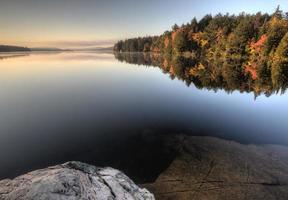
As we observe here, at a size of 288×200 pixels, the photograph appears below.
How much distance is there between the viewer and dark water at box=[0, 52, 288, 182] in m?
15.8

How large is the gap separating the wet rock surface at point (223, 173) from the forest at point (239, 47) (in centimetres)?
2871

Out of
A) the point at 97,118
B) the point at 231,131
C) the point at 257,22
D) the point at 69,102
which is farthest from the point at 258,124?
the point at 257,22

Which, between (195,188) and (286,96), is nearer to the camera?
(195,188)

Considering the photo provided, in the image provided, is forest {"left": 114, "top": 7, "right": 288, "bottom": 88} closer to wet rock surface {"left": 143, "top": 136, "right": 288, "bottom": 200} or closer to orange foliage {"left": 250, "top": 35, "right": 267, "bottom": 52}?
orange foliage {"left": 250, "top": 35, "right": 267, "bottom": 52}

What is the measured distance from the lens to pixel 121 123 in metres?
22.2

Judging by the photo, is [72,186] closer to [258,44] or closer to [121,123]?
[121,123]

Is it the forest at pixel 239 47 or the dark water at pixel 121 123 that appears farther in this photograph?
the forest at pixel 239 47

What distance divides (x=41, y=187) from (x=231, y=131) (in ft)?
50.4

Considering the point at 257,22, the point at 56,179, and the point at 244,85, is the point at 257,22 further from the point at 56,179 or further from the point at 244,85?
the point at 56,179

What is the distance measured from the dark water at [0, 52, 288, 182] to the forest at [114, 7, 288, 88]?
1462cm

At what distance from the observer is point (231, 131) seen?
69.4ft

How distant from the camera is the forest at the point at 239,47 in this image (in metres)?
55.2

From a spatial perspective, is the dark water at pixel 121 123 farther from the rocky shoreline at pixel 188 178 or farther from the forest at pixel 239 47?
the forest at pixel 239 47

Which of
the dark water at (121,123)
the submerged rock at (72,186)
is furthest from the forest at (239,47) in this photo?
the submerged rock at (72,186)
